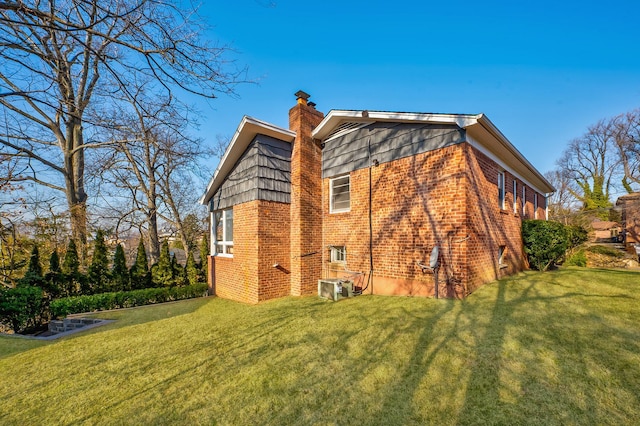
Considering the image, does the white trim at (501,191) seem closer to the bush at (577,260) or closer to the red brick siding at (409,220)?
the red brick siding at (409,220)

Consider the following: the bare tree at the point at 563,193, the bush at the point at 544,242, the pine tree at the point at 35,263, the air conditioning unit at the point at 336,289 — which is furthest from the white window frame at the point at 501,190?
the bare tree at the point at 563,193

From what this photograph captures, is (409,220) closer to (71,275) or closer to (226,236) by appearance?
(226,236)

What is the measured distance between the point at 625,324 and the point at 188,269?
13915 millimetres

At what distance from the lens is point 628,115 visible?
90.2ft

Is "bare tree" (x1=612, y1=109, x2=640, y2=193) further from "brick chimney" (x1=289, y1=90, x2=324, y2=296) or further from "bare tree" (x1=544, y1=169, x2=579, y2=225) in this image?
"brick chimney" (x1=289, y1=90, x2=324, y2=296)

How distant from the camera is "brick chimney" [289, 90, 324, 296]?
29.0 feet

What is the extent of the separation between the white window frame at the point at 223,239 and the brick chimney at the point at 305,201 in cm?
286

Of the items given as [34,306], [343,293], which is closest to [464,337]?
[343,293]

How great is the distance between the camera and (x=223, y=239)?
1075 centimetres

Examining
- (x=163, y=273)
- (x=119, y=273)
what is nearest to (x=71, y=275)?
(x=119, y=273)

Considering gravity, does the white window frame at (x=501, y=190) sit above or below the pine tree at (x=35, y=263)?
above

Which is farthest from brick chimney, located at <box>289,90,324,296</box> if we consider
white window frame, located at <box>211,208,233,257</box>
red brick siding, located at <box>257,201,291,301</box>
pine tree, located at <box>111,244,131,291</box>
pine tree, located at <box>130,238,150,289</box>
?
pine tree, located at <box>111,244,131,291</box>

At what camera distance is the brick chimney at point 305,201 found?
29.0ft

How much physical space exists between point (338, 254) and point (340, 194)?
6.79 feet
